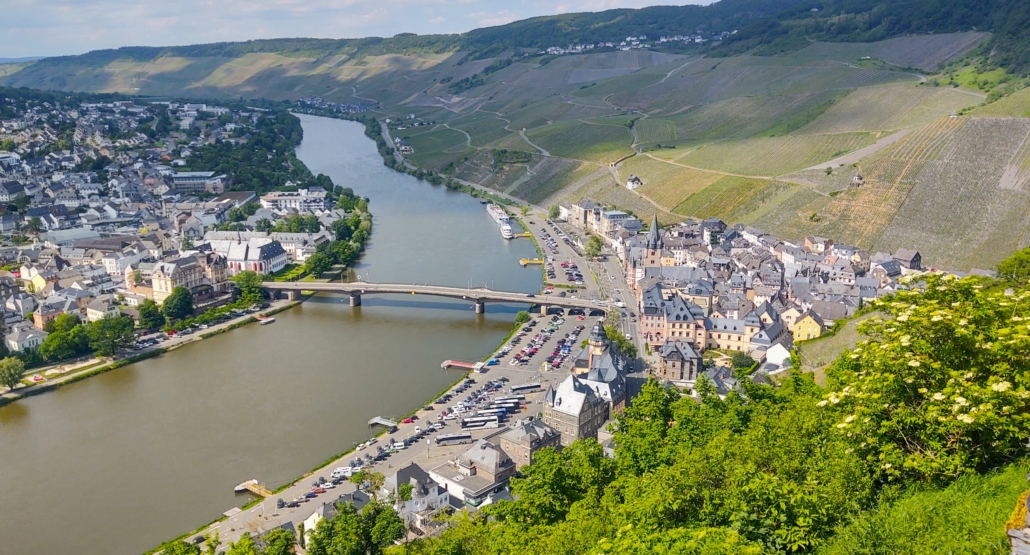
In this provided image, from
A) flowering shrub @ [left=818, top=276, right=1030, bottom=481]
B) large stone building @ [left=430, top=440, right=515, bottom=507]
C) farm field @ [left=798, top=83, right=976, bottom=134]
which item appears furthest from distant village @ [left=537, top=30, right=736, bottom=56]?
flowering shrub @ [left=818, top=276, right=1030, bottom=481]

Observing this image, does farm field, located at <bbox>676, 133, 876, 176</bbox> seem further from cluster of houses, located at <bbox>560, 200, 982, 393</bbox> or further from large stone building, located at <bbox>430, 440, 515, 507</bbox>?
large stone building, located at <bbox>430, 440, 515, 507</bbox>

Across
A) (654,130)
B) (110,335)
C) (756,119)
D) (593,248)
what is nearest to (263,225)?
(110,335)

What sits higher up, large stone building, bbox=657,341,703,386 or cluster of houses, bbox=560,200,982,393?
cluster of houses, bbox=560,200,982,393

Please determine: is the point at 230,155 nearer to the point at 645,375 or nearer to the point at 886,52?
the point at 645,375

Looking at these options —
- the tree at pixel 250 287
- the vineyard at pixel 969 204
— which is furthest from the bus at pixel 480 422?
the vineyard at pixel 969 204

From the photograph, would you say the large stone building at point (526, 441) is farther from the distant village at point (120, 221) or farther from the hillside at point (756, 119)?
the hillside at point (756, 119)

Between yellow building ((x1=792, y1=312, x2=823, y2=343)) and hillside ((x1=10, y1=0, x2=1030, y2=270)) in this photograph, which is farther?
hillside ((x1=10, y1=0, x2=1030, y2=270))

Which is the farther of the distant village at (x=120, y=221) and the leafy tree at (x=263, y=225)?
the leafy tree at (x=263, y=225)

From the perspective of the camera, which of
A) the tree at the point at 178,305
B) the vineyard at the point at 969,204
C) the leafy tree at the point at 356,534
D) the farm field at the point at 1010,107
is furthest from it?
the farm field at the point at 1010,107
